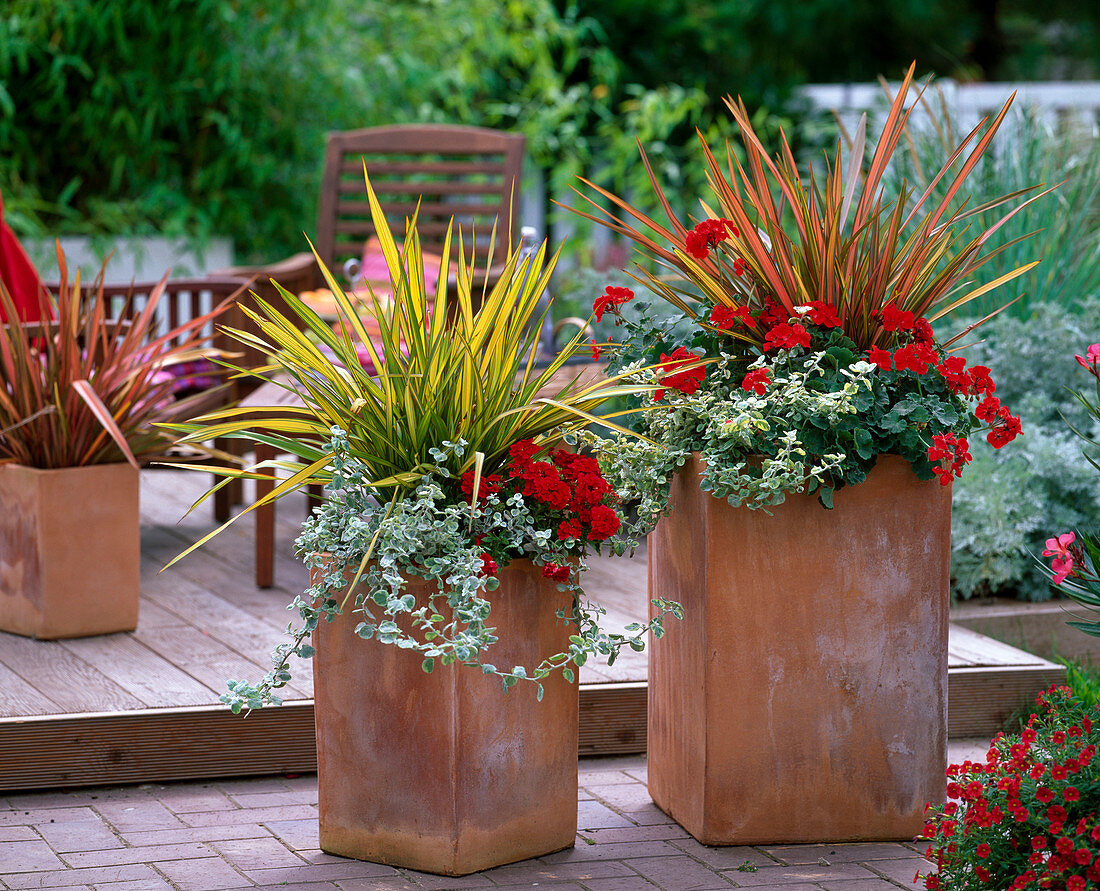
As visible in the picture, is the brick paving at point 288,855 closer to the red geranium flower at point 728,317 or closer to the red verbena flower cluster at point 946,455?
the red verbena flower cluster at point 946,455

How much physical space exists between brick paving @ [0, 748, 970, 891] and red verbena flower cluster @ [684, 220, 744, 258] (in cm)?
100

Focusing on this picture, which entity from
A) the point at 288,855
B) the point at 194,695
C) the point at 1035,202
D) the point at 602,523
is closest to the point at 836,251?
the point at 602,523

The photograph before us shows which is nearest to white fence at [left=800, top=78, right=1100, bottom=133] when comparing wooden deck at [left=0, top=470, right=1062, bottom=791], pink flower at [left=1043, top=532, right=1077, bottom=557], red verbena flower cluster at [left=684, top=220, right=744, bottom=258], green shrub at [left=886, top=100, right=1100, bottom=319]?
green shrub at [left=886, top=100, right=1100, bottom=319]

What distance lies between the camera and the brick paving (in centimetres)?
210

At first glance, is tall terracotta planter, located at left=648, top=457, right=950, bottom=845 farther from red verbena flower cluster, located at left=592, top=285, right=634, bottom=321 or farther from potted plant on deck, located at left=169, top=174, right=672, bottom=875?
red verbena flower cluster, located at left=592, top=285, right=634, bottom=321

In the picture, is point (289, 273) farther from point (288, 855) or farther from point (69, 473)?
point (288, 855)

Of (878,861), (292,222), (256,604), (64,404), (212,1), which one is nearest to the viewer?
(878,861)

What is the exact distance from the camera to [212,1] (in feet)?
18.7

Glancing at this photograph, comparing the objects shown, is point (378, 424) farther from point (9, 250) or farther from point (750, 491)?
point (9, 250)

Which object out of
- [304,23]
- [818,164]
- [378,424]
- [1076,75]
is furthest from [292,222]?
[1076,75]

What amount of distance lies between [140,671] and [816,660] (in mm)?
1364

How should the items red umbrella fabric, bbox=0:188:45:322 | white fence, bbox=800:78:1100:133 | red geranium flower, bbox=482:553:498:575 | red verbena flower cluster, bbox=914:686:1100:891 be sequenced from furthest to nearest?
white fence, bbox=800:78:1100:133 → red umbrella fabric, bbox=0:188:45:322 → red geranium flower, bbox=482:553:498:575 → red verbena flower cluster, bbox=914:686:1100:891

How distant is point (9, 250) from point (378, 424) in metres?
1.75

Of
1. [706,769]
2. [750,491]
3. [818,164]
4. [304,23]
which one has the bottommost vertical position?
[706,769]
